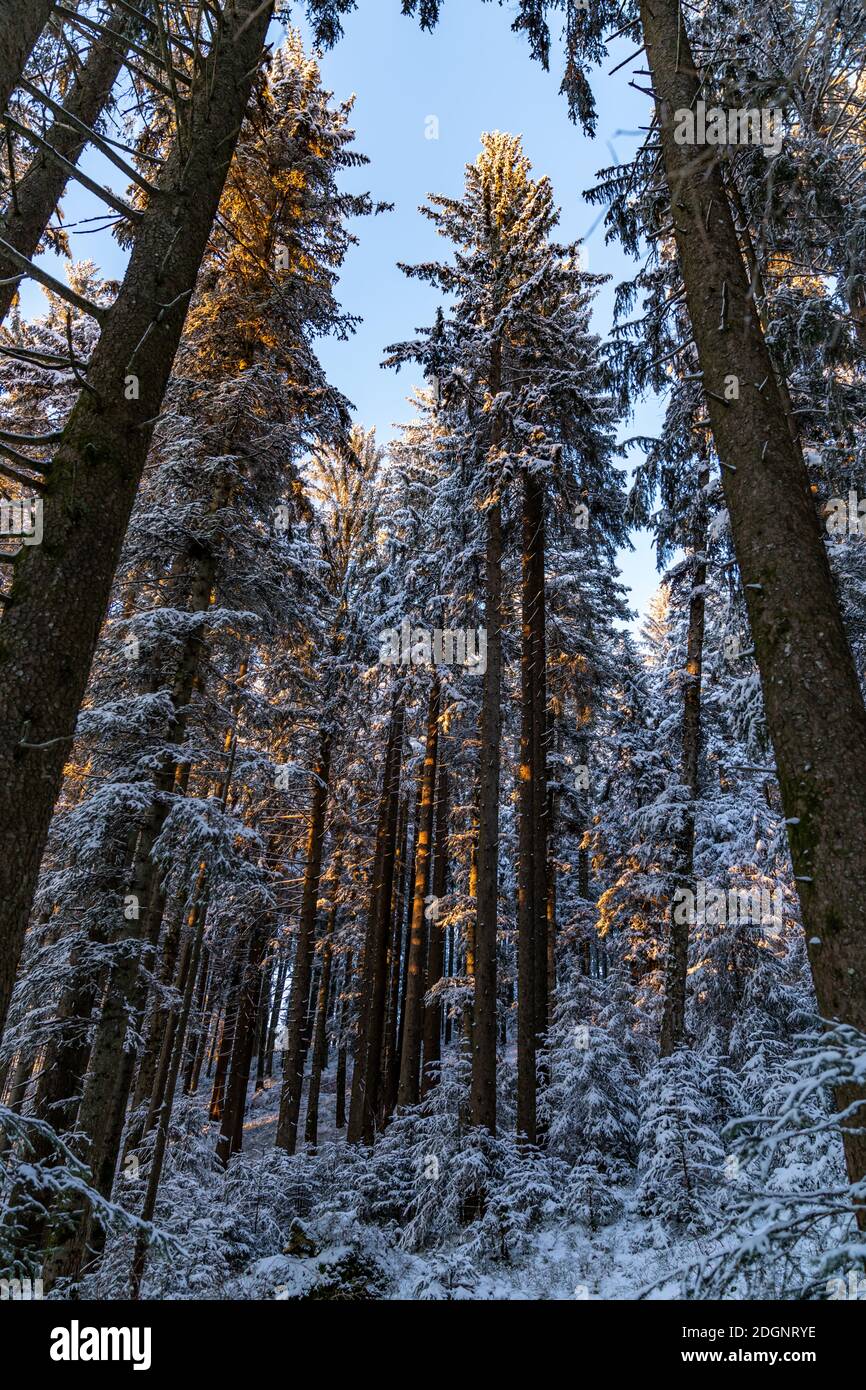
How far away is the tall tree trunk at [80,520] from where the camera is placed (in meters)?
3.18

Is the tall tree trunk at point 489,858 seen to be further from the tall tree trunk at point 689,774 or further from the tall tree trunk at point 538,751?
the tall tree trunk at point 689,774

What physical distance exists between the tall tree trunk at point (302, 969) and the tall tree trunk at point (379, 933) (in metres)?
2.74

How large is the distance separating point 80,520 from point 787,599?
400 centimetres

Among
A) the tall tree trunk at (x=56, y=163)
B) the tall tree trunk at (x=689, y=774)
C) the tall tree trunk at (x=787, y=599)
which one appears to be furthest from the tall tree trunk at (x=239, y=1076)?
the tall tree trunk at (x=787, y=599)

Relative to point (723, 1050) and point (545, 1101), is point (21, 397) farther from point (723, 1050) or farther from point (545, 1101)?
point (723, 1050)

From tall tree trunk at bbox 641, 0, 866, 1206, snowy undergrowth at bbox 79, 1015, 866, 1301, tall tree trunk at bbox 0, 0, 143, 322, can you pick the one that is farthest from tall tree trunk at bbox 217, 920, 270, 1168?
tall tree trunk at bbox 641, 0, 866, 1206

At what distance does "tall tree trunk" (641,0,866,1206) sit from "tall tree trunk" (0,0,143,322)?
A: 6.11 meters

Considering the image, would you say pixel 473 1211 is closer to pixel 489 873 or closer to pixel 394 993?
pixel 489 873

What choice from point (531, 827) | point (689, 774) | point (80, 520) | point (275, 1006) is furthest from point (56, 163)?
point (275, 1006)

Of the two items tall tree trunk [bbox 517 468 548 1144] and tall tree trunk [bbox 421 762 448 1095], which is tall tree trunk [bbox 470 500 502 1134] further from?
tall tree trunk [bbox 421 762 448 1095]

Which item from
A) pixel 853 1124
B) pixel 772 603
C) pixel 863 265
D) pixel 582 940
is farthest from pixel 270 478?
pixel 582 940

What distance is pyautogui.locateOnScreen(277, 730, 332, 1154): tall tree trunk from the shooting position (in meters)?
13.4

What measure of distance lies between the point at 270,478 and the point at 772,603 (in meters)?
8.53

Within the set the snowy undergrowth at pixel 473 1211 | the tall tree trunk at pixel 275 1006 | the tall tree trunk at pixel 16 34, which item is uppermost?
the tall tree trunk at pixel 275 1006
